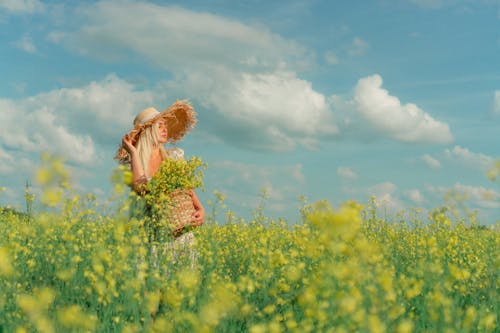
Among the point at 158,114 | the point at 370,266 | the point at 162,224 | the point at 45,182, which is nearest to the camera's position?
the point at 370,266

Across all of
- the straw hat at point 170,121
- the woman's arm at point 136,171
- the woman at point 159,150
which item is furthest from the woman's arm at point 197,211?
the straw hat at point 170,121

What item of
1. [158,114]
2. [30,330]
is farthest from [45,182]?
[158,114]

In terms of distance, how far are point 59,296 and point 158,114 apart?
2.19 meters

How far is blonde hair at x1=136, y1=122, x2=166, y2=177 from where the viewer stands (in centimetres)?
541

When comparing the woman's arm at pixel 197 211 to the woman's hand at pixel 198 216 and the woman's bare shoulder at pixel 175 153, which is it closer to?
the woman's hand at pixel 198 216

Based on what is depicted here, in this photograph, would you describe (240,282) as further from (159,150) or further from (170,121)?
(170,121)

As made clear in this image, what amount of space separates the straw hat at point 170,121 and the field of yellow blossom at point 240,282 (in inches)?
31.4

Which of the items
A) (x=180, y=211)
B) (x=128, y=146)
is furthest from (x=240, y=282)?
(x=128, y=146)

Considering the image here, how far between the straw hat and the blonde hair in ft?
0.20

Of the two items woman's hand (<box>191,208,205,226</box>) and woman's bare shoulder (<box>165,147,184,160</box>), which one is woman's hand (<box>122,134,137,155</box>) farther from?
woman's hand (<box>191,208,205,226</box>)

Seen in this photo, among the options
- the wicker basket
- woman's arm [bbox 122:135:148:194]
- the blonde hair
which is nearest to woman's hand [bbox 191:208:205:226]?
the wicker basket

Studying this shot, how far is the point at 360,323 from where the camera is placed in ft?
8.11

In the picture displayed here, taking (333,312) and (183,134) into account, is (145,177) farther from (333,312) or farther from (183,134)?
(333,312)

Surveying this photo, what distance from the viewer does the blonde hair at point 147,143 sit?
541cm
